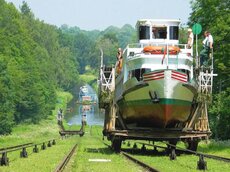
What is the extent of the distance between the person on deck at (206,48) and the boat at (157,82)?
73 cm

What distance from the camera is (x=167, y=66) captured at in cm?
2662

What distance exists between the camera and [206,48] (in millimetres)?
29094

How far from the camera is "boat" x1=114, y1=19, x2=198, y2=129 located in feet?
86.1

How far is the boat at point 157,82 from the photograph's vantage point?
86.1 feet

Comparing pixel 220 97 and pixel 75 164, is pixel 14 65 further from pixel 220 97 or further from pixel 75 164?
pixel 75 164

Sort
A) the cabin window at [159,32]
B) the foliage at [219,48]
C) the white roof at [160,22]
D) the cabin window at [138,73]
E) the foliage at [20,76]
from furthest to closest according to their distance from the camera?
the foliage at [20,76] → the foliage at [219,48] → the cabin window at [159,32] → the white roof at [160,22] → the cabin window at [138,73]

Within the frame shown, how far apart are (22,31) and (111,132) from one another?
90.3m

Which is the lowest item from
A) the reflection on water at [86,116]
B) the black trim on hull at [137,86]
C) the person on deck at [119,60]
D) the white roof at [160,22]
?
the reflection on water at [86,116]

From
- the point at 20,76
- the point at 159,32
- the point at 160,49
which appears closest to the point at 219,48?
the point at 159,32

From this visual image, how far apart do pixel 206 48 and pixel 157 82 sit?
4.55 metres

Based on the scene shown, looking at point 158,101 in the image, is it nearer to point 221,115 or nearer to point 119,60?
point 119,60

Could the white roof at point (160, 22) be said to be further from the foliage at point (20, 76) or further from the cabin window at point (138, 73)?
the foliage at point (20, 76)

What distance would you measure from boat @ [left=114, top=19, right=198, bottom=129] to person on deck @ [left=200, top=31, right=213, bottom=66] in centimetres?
73

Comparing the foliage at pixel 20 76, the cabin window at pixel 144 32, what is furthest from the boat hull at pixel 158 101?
the foliage at pixel 20 76
